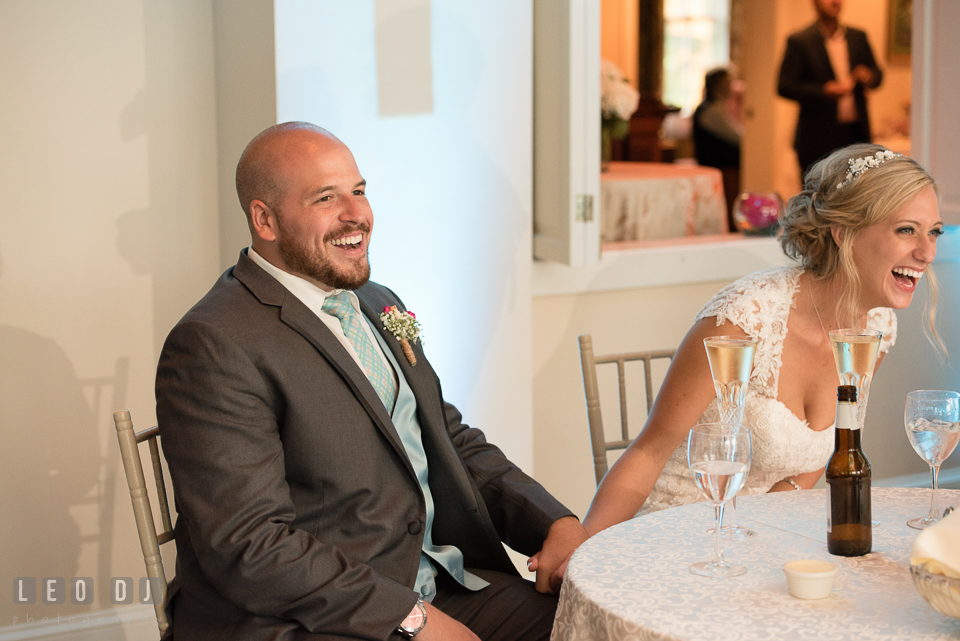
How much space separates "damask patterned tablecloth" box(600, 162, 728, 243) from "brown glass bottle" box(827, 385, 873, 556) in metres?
2.41

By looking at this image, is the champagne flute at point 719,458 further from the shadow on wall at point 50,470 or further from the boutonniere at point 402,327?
the shadow on wall at point 50,470

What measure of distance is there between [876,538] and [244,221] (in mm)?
1761

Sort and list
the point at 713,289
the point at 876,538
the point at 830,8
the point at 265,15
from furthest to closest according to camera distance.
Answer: the point at 830,8 → the point at 713,289 → the point at 265,15 → the point at 876,538

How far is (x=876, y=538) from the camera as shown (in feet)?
4.99

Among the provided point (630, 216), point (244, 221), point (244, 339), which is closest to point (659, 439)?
point (244, 339)

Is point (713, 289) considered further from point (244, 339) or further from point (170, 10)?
point (244, 339)

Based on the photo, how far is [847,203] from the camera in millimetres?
2125

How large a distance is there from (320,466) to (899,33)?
7.29 meters

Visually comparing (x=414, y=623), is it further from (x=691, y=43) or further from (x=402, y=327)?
(x=691, y=43)

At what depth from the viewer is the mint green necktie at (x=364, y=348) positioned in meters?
1.88

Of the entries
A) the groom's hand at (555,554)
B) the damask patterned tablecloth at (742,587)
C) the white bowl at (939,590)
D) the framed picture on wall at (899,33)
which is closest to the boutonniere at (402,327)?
the groom's hand at (555,554)

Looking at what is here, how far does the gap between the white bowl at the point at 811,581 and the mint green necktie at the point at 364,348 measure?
0.83 metres

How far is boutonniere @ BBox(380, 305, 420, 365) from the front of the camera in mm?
1973

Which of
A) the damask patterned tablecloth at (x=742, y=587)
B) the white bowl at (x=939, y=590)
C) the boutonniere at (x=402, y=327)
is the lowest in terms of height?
the damask patterned tablecloth at (x=742, y=587)
